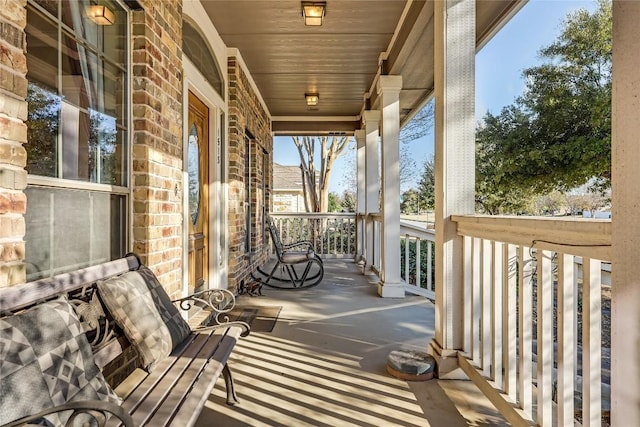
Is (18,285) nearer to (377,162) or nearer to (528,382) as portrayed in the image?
(528,382)

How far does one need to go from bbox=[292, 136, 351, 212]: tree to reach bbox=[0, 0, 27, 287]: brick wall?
34.1 ft

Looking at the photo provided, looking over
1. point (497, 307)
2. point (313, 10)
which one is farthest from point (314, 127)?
point (497, 307)

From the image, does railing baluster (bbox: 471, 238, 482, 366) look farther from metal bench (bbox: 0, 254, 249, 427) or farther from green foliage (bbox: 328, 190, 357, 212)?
green foliage (bbox: 328, 190, 357, 212)

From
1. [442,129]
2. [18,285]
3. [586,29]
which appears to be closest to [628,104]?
[442,129]

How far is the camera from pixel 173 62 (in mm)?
2729

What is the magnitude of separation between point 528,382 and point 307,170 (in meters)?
10.5

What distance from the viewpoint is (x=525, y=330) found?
1.73 meters

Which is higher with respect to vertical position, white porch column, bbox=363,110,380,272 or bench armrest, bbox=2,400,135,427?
white porch column, bbox=363,110,380,272

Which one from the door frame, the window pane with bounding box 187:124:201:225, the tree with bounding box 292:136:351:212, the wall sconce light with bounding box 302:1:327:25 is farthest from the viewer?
the tree with bounding box 292:136:351:212

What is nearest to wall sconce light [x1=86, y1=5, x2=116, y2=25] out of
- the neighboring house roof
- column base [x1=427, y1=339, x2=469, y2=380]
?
column base [x1=427, y1=339, x2=469, y2=380]

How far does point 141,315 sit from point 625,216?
1744 millimetres

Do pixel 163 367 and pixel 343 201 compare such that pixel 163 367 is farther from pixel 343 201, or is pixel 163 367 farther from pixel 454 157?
pixel 343 201

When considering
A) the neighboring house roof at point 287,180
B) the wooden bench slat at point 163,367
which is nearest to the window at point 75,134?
the wooden bench slat at point 163,367

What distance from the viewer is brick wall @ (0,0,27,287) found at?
1.25 metres
